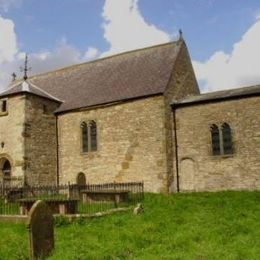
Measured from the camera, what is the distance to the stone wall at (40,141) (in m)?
26.2

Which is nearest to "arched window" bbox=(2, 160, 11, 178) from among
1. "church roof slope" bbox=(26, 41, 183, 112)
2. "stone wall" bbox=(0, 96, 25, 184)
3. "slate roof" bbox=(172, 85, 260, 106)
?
"stone wall" bbox=(0, 96, 25, 184)

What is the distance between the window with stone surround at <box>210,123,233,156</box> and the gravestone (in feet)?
49.9

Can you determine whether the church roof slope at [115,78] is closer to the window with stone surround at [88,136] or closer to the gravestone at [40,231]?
the window with stone surround at [88,136]

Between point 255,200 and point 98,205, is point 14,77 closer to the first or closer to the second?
point 98,205

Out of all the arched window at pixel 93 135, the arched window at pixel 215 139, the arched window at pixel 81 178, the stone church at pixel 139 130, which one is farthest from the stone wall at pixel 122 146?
the arched window at pixel 215 139

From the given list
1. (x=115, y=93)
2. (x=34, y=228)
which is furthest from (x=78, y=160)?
(x=34, y=228)

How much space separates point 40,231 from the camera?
982 centimetres

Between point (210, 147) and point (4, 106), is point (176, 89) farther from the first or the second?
point (4, 106)

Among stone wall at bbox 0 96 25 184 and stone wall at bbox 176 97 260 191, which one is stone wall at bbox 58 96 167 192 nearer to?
stone wall at bbox 176 97 260 191

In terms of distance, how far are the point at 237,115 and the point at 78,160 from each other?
11.4 metres

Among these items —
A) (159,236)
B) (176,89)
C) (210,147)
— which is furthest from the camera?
(176,89)

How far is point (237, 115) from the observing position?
23109 mm

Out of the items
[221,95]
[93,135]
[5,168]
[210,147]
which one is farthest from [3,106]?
[221,95]

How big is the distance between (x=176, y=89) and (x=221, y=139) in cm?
493
